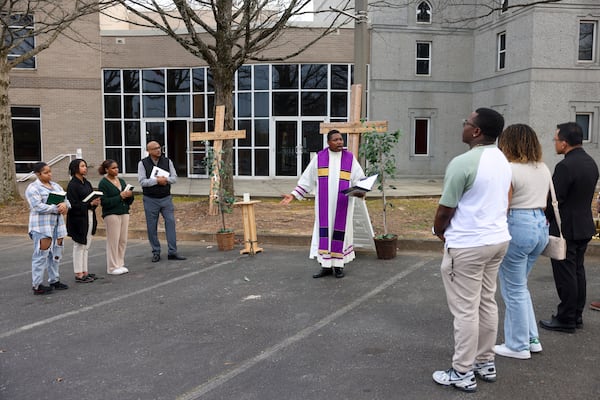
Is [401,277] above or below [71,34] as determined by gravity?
below

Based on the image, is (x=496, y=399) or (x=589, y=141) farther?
A: (x=589, y=141)

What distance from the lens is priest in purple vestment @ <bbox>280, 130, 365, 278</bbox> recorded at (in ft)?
24.1

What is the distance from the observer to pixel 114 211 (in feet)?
25.1

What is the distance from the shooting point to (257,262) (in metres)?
8.35

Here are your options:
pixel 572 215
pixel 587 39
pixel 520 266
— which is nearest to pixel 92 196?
pixel 520 266

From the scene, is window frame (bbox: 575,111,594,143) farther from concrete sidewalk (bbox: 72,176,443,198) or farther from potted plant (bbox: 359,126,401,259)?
potted plant (bbox: 359,126,401,259)

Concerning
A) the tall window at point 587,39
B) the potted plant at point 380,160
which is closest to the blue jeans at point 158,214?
the potted plant at point 380,160

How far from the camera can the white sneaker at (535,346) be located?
453 centimetres

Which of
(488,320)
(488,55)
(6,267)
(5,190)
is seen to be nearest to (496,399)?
(488,320)

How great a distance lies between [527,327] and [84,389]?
137 inches

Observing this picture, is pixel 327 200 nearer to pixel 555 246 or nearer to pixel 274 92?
pixel 555 246

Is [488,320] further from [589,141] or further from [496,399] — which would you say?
[589,141]

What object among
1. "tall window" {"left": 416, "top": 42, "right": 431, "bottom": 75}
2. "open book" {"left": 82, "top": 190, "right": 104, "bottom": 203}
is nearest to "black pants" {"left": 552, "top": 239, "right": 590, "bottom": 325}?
"open book" {"left": 82, "top": 190, "right": 104, "bottom": 203}

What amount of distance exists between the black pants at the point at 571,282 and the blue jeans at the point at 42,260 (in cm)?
577
